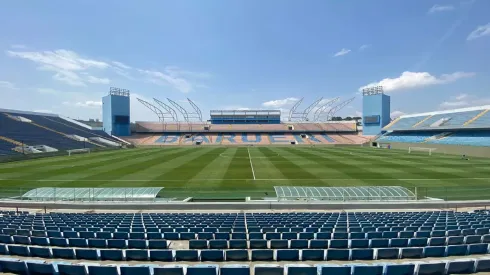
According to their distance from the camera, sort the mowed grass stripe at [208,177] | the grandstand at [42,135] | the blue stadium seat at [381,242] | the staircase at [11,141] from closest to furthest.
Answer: the blue stadium seat at [381,242] → the mowed grass stripe at [208,177] → the staircase at [11,141] → the grandstand at [42,135]

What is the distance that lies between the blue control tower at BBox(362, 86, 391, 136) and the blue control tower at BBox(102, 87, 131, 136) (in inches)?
3211

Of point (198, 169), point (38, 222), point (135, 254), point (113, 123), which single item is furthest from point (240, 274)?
point (113, 123)

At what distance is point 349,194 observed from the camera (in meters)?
16.5

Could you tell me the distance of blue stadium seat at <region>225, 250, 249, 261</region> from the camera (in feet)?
20.8

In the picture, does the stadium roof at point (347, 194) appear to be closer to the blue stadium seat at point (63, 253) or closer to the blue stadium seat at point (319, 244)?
the blue stadium seat at point (319, 244)

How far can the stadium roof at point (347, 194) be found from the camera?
52.7 ft

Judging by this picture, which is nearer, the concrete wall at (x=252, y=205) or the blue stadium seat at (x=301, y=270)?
the blue stadium seat at (x=301, y=270)

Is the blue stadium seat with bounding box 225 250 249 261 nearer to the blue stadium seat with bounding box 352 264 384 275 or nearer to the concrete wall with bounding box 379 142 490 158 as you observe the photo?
the blue stadium seat with bounding box 352 264 384 275

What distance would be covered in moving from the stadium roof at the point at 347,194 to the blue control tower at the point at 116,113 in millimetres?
82630

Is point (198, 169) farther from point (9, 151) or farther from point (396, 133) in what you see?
point (396, 133)

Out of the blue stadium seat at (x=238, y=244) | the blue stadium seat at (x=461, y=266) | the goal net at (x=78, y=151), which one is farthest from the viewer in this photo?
the goal net at (x=78, y=151)

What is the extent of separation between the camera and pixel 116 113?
284 ft

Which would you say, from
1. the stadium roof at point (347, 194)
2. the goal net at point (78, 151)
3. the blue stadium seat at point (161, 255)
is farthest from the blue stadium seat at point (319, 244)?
the goal net at point (78, 151)

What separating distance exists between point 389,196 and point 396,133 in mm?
71402
